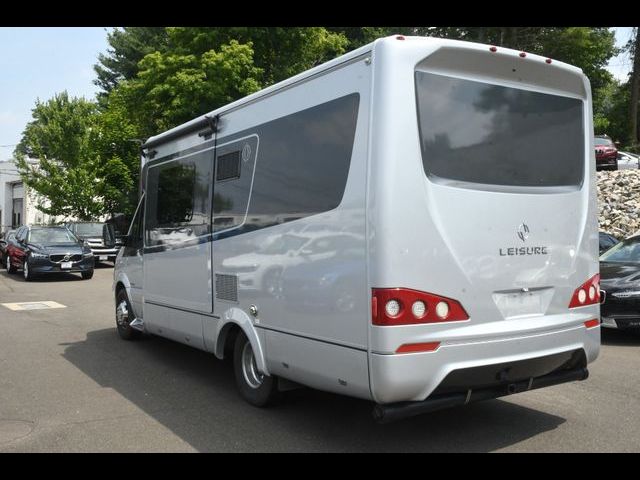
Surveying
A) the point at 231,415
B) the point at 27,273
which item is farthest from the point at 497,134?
the point at 27,273

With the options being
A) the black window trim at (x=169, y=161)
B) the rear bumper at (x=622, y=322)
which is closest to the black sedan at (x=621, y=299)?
the rear bumper at (x=622, y=322)

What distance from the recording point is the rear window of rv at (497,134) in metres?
4.45

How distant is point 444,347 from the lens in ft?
14.1

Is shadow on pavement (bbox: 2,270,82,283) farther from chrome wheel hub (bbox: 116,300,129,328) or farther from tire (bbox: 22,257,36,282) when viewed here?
chrome wheel hub (bbox: 116,300,129,328)

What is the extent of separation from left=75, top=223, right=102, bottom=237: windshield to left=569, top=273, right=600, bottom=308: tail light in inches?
869

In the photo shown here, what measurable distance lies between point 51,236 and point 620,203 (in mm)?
18433

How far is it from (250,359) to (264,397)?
42cm

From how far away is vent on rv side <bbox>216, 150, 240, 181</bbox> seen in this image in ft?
19.8

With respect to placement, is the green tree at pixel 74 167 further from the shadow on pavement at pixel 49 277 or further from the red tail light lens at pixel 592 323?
the red tail light lens at pixel 592 323

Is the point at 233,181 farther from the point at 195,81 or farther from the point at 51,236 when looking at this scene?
the point at 195,81

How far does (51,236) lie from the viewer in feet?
67.1

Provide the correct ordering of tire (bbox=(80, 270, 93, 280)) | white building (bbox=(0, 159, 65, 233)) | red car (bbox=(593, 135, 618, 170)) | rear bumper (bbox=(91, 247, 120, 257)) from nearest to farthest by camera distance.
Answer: tire (bbox=(80, 270, 93, 280)), rear bumper (bbox=(91, 247, 120, 257)), red car (bbox=(593, 135, 618, 170)), white building (bbox=(0, 159, 65, 233))

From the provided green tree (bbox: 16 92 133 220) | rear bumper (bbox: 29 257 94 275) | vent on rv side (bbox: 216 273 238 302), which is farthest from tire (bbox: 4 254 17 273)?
vent on rv side (bbox: 216 273 238 302)
